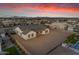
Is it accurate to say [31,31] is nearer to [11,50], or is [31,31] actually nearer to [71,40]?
[11,50]

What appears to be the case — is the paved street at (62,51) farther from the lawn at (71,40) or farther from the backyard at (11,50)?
the backyard at (11,50)

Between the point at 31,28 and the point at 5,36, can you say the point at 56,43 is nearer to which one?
the point at 31,28

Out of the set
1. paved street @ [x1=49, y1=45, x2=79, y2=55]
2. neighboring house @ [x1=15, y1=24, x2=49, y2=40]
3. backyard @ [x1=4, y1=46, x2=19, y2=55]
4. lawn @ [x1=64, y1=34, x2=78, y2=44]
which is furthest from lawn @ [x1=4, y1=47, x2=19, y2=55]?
lawn @ [x1=64, y1=34, x2=78, y2=44]

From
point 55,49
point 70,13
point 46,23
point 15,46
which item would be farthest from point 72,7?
point 15,46

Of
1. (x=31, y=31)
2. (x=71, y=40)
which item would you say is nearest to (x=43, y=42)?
(x=31, y=31)
